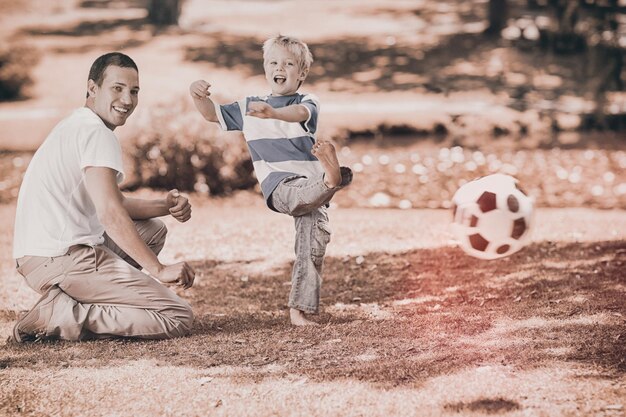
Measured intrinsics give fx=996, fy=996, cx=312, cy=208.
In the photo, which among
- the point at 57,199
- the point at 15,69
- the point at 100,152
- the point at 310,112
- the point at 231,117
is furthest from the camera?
the point at 15,69

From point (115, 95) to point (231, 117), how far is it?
685 millimetres

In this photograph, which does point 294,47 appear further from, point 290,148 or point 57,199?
point 57,199

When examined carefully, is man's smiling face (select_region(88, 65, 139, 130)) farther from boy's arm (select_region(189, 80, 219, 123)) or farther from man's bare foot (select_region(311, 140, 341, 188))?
man's bare foot (select_region(311, 140, 341, 188))

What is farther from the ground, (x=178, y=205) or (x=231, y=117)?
(x=231, y=117)

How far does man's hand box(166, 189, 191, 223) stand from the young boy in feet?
1.52

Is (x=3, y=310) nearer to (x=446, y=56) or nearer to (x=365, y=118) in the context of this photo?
(x=365, y=118)

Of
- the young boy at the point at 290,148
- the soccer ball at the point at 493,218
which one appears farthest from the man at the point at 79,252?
the soccer ball at the point at 493,218

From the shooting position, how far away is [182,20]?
1019 inches

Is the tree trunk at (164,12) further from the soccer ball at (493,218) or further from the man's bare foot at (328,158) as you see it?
the man's bare foot at (328,158)

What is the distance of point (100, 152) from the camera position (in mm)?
4895

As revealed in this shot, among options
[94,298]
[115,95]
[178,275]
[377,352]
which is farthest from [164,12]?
[377,352]

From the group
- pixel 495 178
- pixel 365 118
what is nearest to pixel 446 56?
pixel 365 118

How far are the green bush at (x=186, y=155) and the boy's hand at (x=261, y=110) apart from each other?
17.3 ft

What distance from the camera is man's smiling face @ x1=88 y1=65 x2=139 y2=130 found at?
16.8ft
